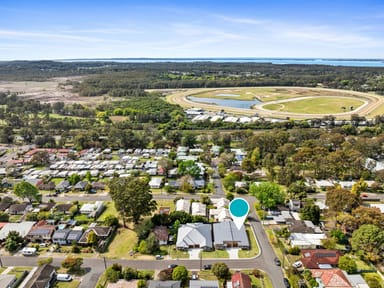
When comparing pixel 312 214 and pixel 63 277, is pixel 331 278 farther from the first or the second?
pixel 63 277

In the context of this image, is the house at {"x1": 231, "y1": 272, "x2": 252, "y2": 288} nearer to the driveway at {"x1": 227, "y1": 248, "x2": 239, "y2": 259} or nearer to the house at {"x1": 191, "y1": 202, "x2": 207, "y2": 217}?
the driveway at {"x1": 227, "y1": 248, "x2": 239, "y2": 259}

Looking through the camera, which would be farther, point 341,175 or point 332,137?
point 332,137

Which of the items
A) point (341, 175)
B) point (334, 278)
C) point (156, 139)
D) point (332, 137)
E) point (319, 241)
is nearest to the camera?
point (334, 278)

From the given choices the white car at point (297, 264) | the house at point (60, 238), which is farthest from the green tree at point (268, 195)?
the house at point (60, 238)

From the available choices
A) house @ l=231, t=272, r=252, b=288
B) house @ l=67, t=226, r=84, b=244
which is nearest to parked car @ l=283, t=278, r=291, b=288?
house @ l=231, t=272, r=252, b=288

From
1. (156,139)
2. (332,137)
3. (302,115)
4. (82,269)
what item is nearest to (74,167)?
(156,139)

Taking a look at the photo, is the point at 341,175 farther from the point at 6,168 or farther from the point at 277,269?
the point at 6,168
